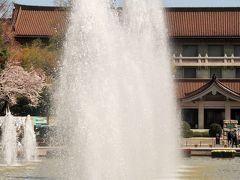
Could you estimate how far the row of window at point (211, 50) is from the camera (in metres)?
72.3

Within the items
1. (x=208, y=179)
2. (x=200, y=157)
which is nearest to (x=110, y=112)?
(x=208, y=179)

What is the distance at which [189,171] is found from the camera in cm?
2809

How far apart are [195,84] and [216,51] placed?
3776 millimetres

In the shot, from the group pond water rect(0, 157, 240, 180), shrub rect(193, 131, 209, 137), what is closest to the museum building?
shrub rect(193, 131, 209, 137)

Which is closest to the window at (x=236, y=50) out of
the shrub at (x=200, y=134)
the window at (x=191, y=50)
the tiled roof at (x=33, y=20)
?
the window at (x=191, y=50)

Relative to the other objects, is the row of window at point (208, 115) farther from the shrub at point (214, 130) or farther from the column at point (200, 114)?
the shrub at point (214, 130)

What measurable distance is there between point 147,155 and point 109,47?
422 centimetres

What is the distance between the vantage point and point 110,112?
761 inches

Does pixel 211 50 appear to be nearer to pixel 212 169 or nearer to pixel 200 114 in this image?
pixel 200 114

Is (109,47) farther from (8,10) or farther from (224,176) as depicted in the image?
(8,10)

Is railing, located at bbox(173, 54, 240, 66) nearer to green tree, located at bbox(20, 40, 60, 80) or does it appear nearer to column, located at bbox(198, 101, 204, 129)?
column, located at bbox(198, 101, 204, 129)

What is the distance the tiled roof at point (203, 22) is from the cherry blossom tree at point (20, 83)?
62.9ft

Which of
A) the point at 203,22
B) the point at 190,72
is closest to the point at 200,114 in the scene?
the point at 190,72

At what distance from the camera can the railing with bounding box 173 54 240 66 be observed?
72.2m
